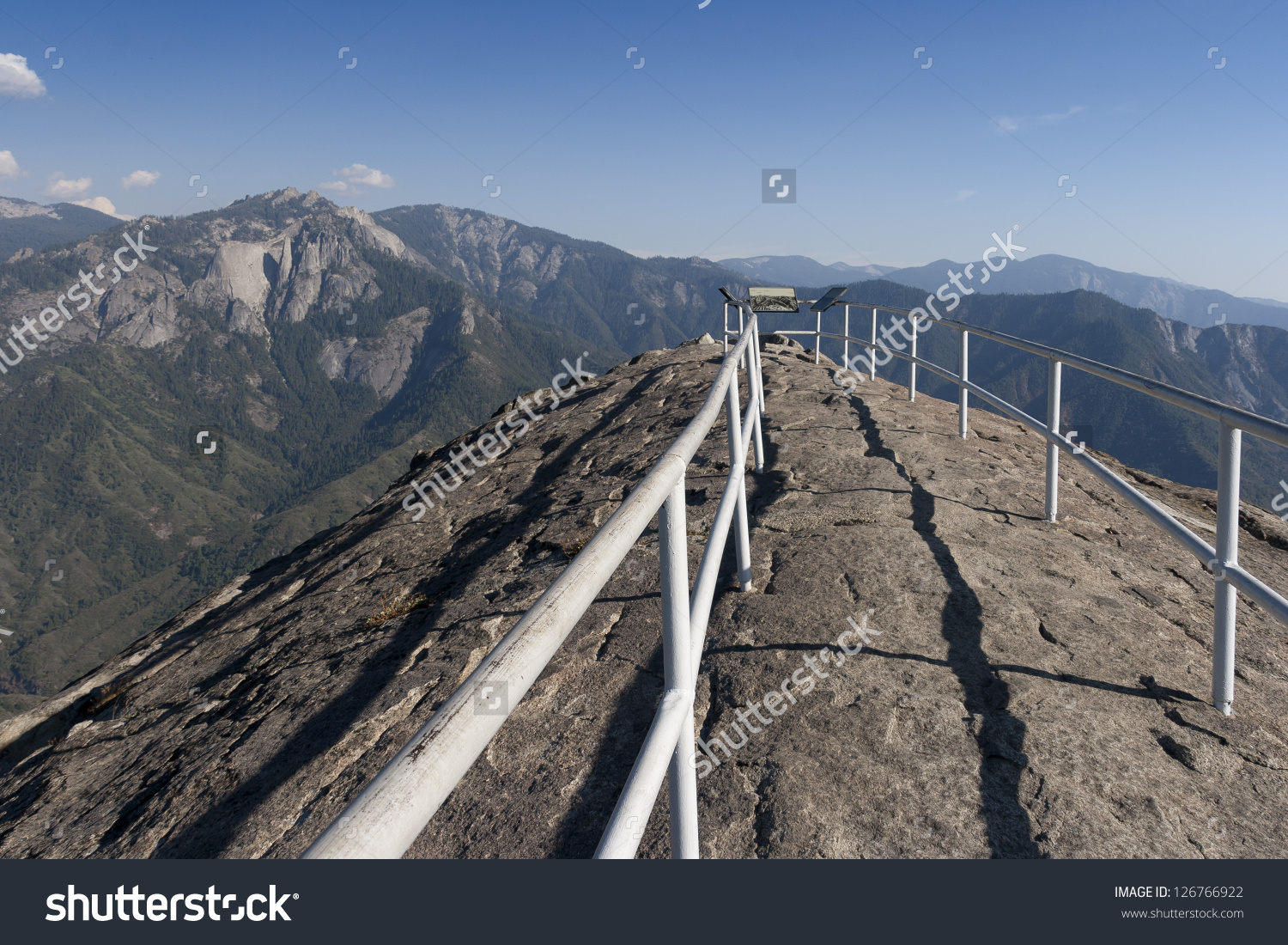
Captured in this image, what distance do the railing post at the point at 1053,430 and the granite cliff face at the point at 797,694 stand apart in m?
0.22

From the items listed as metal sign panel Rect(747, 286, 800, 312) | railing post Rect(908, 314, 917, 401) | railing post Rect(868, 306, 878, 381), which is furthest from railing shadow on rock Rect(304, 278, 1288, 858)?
metal sign panel Rect(747, 286, 800, 312)

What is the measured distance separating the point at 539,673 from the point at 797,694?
2.75m

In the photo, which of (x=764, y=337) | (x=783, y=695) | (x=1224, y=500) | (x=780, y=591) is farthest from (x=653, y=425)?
(x=764, y=337)

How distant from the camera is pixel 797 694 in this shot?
11.9 feet

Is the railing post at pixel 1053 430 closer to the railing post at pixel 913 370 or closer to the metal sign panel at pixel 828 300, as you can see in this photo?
the railing post at pixel 913 370

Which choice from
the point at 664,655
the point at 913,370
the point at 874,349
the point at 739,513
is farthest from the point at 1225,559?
the point at 874,349

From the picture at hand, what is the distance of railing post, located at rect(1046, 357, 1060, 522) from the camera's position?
5.58 m

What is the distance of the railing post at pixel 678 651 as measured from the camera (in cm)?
187

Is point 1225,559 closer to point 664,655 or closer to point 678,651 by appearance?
point 664,655

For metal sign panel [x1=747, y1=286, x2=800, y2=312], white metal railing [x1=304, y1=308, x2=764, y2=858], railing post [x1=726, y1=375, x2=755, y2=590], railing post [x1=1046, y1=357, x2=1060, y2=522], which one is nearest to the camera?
white metal railing [x1=304, y1=308, x2=764, y2=858]

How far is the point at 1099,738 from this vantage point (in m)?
3.16

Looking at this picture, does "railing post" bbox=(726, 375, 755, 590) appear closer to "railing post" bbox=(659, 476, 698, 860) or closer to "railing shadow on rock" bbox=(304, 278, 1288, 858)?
"railing shadow on rock" bbox=(304, 278, 1288, 858)

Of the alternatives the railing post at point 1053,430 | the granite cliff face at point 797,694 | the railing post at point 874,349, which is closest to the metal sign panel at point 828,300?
the railing post at point 874,349
